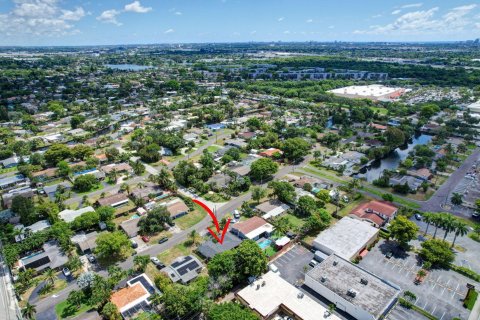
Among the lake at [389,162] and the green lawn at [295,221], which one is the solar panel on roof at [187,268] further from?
the lake at [389,162]

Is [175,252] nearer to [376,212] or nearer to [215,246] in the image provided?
[215,246]

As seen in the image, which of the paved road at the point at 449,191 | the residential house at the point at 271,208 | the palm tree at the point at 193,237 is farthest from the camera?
the paved road at the point at 449,191

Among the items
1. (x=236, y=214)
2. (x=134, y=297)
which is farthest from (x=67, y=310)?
(x=236, y=214)

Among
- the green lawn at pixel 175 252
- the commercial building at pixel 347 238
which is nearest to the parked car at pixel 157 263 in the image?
the green lawn at pixel 175 252

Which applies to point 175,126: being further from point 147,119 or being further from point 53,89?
point 53,89

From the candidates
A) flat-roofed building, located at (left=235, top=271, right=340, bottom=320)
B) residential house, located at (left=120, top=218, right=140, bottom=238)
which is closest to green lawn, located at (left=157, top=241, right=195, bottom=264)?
residential house, located at (left=120, top=218, right=140, bottom=238)

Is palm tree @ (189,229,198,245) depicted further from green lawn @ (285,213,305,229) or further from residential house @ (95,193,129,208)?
residential house @ (95,193,129,208)

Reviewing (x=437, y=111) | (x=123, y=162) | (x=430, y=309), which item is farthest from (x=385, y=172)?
(x=437, y=111)
